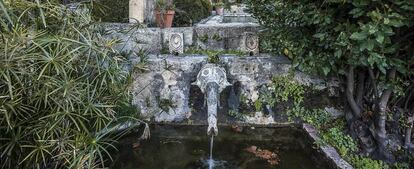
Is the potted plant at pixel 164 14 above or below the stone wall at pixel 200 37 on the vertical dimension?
above

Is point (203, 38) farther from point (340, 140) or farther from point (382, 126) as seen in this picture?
point (382, 126)

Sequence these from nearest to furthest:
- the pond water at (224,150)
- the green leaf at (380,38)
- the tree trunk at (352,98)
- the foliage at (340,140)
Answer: the green leaf at (380,38), the pond water at (224,150), the foliage at (340,140), the tree trunk at (352,98)

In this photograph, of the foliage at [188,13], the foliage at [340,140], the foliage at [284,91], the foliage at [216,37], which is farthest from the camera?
the foliage at [188,13]

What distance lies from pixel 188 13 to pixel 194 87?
2796 millimetres

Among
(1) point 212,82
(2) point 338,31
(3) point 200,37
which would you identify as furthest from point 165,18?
(2) point 338,31

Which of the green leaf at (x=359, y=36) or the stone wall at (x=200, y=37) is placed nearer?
the green leaf at (x=359, y=36)

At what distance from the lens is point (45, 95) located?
9.41ft

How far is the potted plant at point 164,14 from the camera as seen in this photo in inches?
261

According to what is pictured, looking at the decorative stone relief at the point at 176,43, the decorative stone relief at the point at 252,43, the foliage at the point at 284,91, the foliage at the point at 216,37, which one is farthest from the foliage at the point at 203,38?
the foliage at the point at 284,91

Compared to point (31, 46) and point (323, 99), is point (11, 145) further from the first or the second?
point (323, 99)

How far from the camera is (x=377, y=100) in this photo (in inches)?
169

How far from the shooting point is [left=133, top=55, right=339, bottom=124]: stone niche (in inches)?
204

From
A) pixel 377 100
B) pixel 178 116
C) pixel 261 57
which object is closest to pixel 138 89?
pixel 178 116

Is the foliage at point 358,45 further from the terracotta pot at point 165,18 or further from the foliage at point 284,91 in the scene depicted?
the terracotta pot at point 165,18
